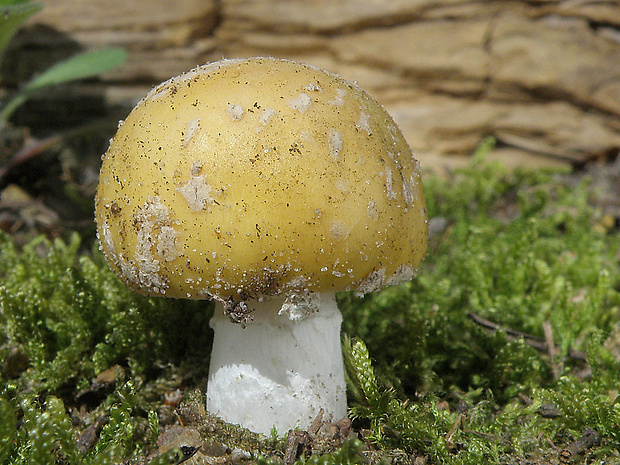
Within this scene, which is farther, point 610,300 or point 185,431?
point 610,300

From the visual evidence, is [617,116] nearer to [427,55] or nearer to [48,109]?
[427,55]

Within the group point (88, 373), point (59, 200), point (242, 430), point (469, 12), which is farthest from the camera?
point (469, 12)

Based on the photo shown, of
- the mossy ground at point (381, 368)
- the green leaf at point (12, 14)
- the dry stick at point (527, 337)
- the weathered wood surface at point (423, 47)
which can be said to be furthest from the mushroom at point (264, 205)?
the weathered wood surface at point (423, 47)

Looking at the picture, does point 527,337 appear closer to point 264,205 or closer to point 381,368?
point 381,368

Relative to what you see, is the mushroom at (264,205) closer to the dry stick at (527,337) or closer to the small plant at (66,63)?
the dry stick at (527,337)

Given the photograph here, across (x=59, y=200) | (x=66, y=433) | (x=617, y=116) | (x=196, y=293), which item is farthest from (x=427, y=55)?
(x=66, y=433)

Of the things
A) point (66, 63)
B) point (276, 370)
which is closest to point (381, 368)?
point (276, 370)
